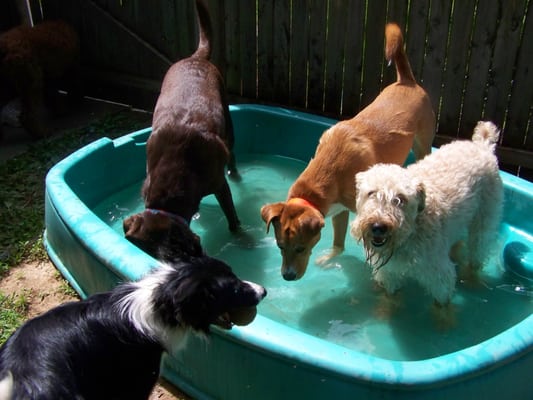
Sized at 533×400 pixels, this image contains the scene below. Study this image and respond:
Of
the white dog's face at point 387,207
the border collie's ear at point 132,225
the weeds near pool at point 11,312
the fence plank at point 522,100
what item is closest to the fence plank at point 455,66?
the fence plank at point 522,100

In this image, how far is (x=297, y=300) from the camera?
13.9 feet

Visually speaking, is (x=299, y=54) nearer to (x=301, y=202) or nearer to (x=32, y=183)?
(x=301, y=202)

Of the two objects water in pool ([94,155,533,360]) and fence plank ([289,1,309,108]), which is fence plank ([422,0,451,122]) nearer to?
fence plank ([289,1,309,108])

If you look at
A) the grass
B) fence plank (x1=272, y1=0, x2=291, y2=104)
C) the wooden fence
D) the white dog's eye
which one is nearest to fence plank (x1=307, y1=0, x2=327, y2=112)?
the wooden fence

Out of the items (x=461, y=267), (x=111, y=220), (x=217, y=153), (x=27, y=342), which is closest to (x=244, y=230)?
(x=217, y=153)

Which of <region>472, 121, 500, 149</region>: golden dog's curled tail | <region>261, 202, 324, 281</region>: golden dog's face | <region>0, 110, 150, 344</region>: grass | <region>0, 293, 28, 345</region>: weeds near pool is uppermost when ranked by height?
<region>472, 121, 500, 149</region>: golden dog's curled tail

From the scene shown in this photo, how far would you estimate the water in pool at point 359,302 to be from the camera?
3.79m

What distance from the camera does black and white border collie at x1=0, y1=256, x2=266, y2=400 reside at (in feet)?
7.47

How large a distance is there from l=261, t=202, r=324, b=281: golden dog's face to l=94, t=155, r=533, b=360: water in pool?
46 cm

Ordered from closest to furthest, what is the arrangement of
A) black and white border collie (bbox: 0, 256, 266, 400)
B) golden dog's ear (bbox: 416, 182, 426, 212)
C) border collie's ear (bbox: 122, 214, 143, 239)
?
1. black and white border collie (bbox: 0, 256, 266, 400)
2. golden dog's ear (bbox: 416, 182, 426, 212)
3. border collie's ear (bbox: 122, 214, 143, 239)

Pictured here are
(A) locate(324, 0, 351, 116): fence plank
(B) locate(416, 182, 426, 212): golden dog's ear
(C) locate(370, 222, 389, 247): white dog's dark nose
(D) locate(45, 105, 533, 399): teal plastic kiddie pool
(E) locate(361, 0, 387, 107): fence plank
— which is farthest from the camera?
(A) locate(324, 0, 351, 116): fence plank

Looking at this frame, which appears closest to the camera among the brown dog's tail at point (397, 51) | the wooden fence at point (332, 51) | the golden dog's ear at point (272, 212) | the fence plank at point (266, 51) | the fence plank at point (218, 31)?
the golden dog's ear at point (272, 212)

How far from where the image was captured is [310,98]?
6852 millimetres

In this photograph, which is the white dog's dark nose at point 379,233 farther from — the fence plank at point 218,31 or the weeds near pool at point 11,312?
the fence plank at point 218,31
